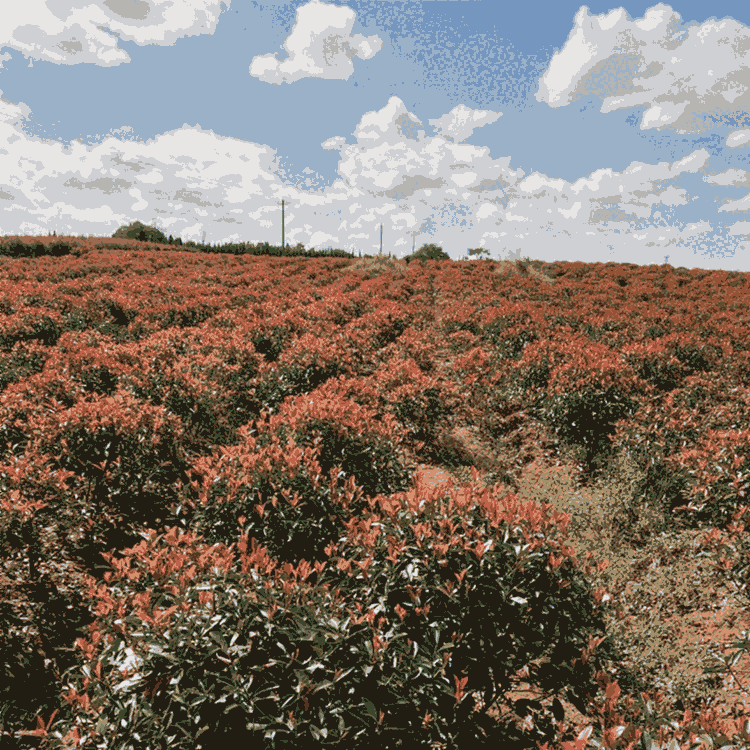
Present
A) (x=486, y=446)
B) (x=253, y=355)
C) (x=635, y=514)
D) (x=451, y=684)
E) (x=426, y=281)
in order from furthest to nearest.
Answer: (x=426, y=281) → (x=253, y=355) → (x=486, y=446) → (x=635, y=514) → (x=451, y=684)

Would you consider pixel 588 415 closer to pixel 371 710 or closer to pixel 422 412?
pixel 422 412

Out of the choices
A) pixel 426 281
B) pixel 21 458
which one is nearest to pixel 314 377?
pixel 21 458

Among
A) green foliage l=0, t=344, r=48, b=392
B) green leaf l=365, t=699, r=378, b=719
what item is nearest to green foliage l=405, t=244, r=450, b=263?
green foliage l=0, t=344, r=48, b=392

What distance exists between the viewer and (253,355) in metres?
8.32

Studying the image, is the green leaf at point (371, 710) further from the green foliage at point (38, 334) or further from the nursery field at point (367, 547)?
the green foliage at point (38, 334)

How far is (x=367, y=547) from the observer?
122 inches

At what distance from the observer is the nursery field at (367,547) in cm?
233

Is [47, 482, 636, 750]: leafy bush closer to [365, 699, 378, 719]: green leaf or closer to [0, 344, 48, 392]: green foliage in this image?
[365, 699, 378, 719]: green leaf

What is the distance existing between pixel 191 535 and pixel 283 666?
4.33ft

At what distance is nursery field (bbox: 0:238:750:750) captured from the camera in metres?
2.33

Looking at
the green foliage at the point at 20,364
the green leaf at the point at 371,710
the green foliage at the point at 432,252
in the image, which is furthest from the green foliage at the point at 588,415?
the green foliage at the point at 432,252

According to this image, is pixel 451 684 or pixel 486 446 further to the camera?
pixel 486 446

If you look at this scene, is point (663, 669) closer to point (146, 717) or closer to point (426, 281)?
point (146, 717)

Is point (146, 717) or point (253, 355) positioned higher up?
point (253, 355)
